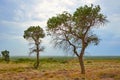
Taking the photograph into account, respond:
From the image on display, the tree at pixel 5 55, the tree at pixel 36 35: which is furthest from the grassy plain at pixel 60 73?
the tree at pixel 5 55

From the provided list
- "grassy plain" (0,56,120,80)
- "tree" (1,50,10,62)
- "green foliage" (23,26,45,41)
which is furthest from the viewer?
"tree" (1,50,10,62)

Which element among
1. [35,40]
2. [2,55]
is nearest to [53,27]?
[35,40]

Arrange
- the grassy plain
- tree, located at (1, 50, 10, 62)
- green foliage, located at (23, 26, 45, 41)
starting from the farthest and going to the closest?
tree, located at (1, 50, 10, 62) → green foliage, located at (23, 26, 45, 41) → the grassy plain

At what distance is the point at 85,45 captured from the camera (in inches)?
1962

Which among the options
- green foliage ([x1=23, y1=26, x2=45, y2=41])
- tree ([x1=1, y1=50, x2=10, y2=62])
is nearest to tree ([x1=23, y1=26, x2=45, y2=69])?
green foliage ([x1=23, y1=26, x2=45, y2=41])

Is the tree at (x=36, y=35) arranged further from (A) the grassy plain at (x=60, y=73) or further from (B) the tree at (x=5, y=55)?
(B) the tree at (x=5, y=55)

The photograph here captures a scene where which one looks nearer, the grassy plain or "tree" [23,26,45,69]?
the grassy plain

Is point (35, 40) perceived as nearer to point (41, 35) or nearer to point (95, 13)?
point (41, 35)

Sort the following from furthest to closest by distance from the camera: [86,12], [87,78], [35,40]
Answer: [35,40], [86,12], [87,78]

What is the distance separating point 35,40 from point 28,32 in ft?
9.42

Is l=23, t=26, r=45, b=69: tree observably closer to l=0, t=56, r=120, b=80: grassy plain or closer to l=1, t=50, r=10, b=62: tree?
l=0, t=56, r=120, b=80: grassy plain

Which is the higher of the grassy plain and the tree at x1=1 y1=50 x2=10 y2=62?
the tree at x1=1 y1=50 x2=10 y2=62

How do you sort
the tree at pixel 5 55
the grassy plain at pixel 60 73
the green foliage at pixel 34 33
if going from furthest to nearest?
the tree at pixel 5 55 < the green foliage at pixel 34 33 < the grassy plain at pixel 60 73

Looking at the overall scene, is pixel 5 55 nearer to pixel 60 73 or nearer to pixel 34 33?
pixel 34 33
